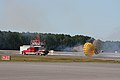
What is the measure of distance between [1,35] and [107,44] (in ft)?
164

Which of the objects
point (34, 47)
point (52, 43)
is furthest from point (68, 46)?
point (34, 47)

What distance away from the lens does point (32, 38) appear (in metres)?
160

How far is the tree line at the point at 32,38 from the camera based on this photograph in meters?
159

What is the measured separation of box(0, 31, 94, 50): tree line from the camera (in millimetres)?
159300
